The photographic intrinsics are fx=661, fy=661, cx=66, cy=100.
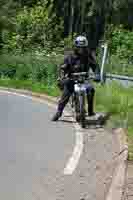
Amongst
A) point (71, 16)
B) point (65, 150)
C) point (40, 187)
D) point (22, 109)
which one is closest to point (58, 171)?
point (40, 187)

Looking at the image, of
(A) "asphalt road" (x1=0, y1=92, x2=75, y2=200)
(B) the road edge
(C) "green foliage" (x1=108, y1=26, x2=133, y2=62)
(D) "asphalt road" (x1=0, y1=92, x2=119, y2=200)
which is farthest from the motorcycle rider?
(C) "green foliage" (x1=108, y1=26, x2=133, y2=62)

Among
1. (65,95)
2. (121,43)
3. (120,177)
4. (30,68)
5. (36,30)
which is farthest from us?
(36,30)

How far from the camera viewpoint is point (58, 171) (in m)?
9.07

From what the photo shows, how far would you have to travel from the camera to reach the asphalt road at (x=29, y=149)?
8.20 m

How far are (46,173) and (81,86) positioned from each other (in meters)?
5.57

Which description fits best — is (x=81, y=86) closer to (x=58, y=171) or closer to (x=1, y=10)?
(x=58, y=171)

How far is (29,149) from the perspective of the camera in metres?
10.9

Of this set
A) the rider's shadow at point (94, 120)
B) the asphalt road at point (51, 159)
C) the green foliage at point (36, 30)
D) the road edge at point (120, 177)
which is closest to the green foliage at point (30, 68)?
the green foliage at point (36, 30)

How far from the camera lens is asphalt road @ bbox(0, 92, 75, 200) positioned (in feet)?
26.9

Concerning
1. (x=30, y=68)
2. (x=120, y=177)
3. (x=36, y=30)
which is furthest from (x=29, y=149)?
(x=36, y=30)

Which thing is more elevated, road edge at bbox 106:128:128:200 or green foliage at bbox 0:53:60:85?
road edge at bbox 106:128:128:200

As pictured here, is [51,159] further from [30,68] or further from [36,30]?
[36,30]

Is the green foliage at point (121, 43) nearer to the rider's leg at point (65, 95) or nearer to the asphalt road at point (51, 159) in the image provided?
the rider's leg at point (65, 95)

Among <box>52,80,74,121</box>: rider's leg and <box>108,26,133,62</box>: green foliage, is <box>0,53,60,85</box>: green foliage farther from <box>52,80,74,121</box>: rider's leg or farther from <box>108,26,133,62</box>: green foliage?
<box>52,80,74,121</box>: rider's leg
